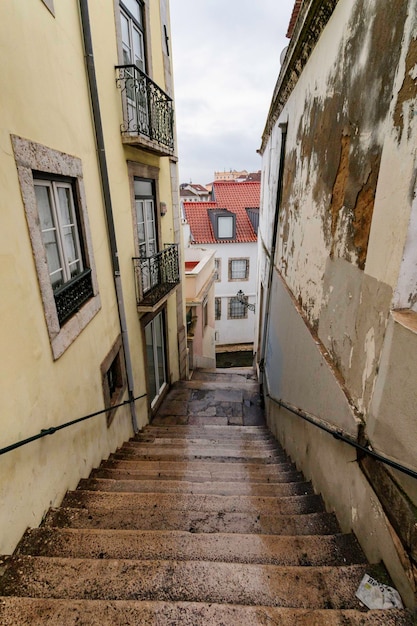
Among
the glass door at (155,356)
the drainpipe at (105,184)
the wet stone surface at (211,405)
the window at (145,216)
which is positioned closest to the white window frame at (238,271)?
the wet stone surface at (211,405)

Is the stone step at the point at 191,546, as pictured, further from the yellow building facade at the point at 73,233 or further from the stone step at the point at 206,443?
the stone step at the point at 206,443

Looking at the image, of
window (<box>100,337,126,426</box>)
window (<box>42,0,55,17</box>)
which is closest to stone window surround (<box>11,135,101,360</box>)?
window (<box>100,337,126,426</box>)

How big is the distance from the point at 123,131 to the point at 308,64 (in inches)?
109

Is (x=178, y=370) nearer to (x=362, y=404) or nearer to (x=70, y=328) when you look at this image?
(x=70, y=328)

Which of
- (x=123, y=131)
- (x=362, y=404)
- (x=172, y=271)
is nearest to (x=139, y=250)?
(x=172, y=271)

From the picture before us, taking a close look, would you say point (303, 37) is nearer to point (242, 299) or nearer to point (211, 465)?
point (211, 465)

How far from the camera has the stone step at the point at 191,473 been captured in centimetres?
418

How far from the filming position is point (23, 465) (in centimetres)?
256

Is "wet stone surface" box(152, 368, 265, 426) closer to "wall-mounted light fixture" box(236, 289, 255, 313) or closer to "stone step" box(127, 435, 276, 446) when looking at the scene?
"stone step" box(127, 435, 276, 446)

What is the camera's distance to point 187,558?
252 centimetres

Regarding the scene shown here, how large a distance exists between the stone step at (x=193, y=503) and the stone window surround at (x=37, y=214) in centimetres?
148

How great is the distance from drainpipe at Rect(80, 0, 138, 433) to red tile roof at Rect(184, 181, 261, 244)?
14.2 meters

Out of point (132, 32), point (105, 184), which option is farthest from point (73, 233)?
point (132, 32)

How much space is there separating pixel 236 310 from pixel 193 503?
1667 cm
